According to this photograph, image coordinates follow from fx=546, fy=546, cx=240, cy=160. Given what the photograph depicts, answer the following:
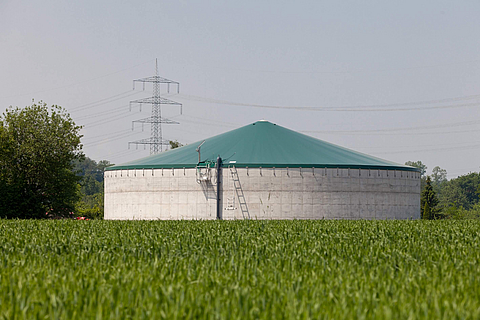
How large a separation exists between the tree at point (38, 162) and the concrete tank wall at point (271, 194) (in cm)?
1151

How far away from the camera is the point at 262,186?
146 feet

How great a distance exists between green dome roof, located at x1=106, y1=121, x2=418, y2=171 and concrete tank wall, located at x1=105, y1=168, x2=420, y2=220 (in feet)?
2.15

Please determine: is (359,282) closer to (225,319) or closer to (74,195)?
(225,319)

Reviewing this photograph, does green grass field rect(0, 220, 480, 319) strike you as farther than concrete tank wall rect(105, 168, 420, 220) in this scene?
No

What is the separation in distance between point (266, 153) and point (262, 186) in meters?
4.03

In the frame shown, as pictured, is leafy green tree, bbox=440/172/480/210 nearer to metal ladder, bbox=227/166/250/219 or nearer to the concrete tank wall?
the concrete tank wall

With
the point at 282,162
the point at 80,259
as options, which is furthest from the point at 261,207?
the point at 80,259

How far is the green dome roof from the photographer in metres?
45.8

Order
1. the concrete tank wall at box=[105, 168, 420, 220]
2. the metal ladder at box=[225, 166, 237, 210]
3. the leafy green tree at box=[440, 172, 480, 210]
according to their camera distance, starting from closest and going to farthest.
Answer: the concrete tank wall at box=[105, 168, 420, 220] → the metal ladder at box=[225, 166, 237, 210] → the leafy green tree at box=[440, 172, 480, 210]

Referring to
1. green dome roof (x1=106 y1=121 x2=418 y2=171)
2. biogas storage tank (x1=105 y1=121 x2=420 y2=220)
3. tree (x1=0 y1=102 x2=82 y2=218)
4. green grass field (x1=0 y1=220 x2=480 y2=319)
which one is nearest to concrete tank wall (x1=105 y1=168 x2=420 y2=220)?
biogas storage tank (x1=105 y1=121 x2=420 y2=220)

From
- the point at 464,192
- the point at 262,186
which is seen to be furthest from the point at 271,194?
the point at 464,192

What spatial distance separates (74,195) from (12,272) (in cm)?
4787

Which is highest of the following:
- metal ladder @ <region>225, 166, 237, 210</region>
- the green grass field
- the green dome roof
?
the green dome roof

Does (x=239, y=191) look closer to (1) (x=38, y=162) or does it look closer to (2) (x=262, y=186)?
(2) (x=262, y=186)
